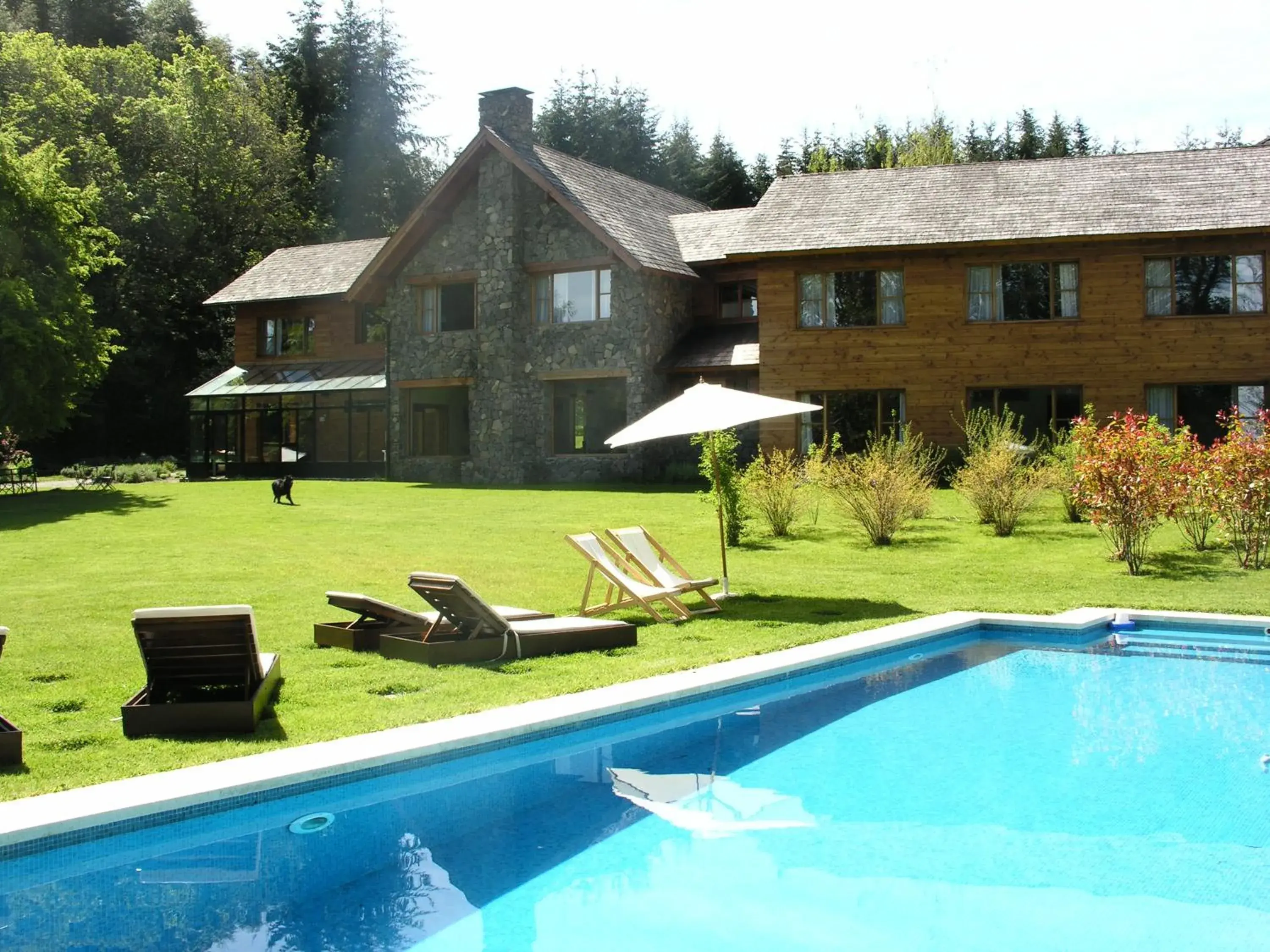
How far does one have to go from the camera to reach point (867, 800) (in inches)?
247

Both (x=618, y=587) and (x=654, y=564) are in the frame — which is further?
(x=654, y=564)

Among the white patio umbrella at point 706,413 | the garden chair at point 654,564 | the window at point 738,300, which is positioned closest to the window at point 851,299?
the window at point 738,300

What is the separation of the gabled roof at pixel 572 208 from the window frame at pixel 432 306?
94 centimetres

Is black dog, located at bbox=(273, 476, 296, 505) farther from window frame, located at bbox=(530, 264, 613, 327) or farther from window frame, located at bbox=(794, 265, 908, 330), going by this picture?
window frame, located at bbox=(794, 265, 908, 330)

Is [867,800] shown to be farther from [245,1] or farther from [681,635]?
[245,1]

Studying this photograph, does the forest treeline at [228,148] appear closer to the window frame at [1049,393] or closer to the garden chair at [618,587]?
the window frame at [1049,393]

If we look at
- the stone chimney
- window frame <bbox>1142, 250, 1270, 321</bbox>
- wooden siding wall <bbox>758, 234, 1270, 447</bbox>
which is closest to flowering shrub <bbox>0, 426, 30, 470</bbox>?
the stone chimney

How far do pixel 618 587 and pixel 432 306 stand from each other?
22.3 metres

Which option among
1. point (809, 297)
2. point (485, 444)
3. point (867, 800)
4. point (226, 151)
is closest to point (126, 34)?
point (226, 151)

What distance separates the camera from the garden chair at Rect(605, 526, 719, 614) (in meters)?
11.0

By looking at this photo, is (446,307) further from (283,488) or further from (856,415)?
(856,415)

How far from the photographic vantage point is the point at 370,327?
3728 cm

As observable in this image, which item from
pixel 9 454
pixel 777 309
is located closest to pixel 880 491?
pixel 777 309

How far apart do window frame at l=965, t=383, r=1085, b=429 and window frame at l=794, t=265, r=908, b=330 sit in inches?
85.3
